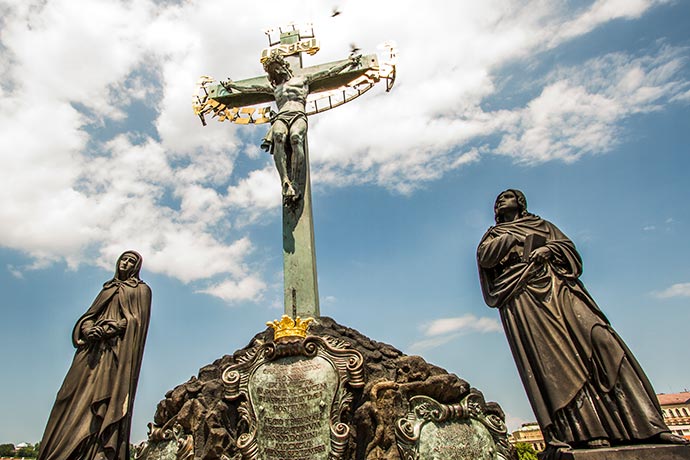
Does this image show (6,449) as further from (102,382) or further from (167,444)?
(167,444)

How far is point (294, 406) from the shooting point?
4668mm

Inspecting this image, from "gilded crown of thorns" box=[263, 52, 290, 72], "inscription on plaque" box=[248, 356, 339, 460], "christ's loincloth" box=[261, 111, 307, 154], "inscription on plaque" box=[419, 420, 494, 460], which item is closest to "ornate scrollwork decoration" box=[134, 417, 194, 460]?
"inscription on plaque" box=[248, 356, 339, 460]

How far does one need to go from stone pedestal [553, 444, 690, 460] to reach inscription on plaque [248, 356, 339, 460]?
87.8 inches

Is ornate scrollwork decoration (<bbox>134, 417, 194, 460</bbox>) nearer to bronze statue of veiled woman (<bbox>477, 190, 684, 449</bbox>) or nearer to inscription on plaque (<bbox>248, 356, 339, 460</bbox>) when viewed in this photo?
inscription on plaque (<bbox>248, 356, 339, 460</bbox>)

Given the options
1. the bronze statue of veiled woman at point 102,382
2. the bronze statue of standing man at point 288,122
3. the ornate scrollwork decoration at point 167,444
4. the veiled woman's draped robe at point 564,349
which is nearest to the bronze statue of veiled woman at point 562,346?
the veiled woman's draped robe at point 564,349

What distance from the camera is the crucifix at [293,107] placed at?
6.48 metres

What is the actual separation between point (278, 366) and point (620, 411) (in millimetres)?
3256

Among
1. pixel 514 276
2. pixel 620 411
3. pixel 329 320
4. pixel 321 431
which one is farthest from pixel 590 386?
pixel 329 320

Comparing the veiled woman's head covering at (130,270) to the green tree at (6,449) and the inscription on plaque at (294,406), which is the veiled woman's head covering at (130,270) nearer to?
the inscription on plaque at (294,406)

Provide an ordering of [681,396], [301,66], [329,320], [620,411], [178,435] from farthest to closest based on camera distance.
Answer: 1. [681,396]
2. [301,66]
3. [329,320]
4. [178,435]
5. [620,411]

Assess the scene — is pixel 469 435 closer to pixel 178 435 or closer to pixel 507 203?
pixel 507 203

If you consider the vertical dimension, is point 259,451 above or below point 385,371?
below

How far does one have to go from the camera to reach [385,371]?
489cm

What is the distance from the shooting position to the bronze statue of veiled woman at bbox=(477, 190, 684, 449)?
369 cm
